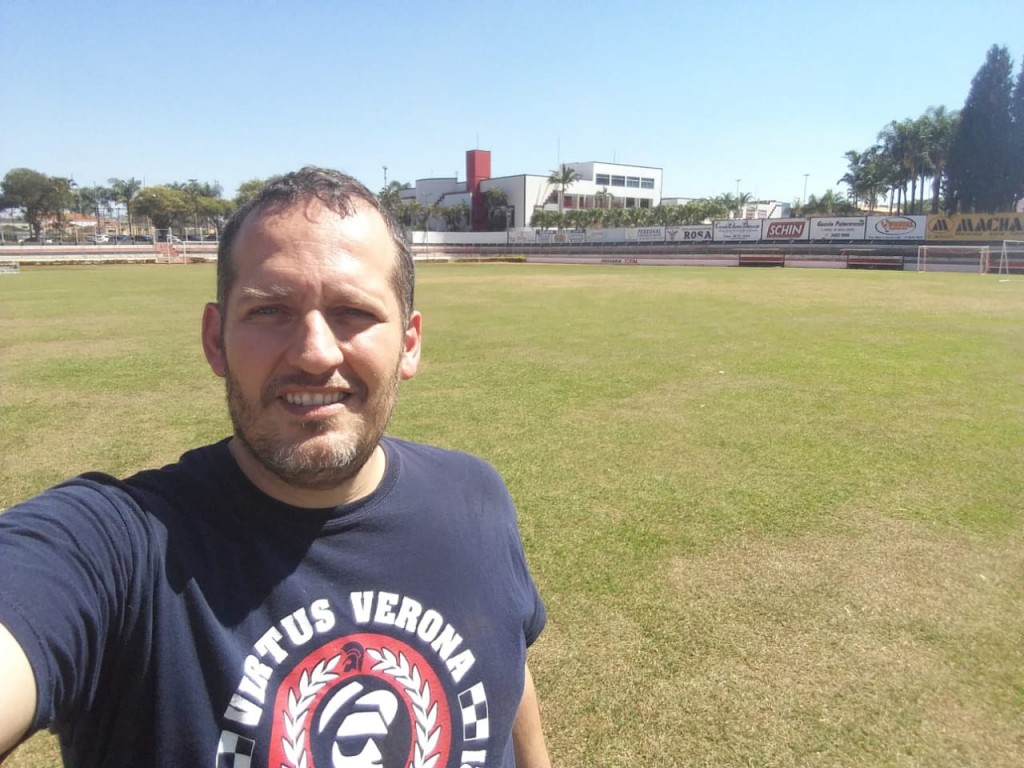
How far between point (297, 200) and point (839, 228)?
55302 millimetres

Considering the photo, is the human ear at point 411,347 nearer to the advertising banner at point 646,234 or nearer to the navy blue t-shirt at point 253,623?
the navy blue t-shirt at point 253,623

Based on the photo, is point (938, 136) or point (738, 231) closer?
point (738, 231)

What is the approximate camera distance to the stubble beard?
1528 millimetres

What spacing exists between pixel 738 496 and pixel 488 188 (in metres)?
99.6

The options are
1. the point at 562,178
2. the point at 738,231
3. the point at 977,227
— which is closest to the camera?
the point at 977,227

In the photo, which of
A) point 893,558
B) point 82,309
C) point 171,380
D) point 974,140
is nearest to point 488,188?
point 974,140

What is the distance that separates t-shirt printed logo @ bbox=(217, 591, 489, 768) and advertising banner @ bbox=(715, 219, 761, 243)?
5830 centimetres

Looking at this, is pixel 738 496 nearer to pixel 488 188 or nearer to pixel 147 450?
pixel 147 450

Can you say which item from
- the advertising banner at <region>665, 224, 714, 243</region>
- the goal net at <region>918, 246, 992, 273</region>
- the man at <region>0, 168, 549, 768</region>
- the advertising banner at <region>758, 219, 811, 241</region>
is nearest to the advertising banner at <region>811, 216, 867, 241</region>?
the advertising banner at <region>758, 219, 811, 241</region>

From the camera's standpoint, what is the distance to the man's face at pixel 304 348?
153cm

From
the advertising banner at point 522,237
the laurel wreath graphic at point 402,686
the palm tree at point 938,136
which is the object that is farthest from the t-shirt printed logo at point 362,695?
the palm tree at point 938,136

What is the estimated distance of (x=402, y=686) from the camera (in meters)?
1.49

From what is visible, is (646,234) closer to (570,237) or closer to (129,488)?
(570,237)

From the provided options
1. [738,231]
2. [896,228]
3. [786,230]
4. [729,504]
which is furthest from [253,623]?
[738,231]
